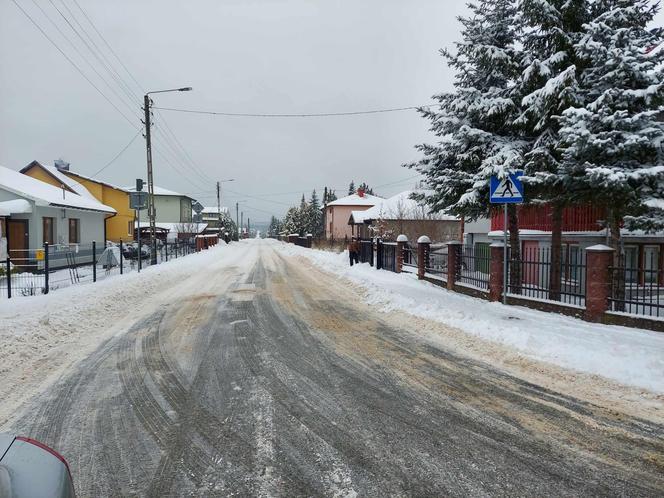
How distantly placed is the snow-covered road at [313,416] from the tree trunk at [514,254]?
3.41 m

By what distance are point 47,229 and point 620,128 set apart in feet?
85.2

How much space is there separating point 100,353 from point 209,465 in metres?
4.04

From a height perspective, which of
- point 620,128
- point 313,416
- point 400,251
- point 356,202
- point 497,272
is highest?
point 356,202

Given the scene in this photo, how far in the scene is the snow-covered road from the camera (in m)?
3.13

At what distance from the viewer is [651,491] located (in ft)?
9.86

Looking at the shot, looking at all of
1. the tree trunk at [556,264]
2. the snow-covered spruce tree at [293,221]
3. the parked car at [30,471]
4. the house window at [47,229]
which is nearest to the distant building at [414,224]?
the tree trunk at [556,264]

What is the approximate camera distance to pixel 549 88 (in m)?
8.74

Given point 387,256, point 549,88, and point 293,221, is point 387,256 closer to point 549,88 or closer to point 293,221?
point 549,88

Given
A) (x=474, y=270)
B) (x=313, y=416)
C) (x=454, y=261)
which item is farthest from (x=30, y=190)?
(x=313, y=416)

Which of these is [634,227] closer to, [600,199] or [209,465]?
[600,199]

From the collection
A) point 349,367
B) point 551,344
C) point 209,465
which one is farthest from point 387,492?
point 551,344

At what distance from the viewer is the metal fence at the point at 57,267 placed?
12.9 metres

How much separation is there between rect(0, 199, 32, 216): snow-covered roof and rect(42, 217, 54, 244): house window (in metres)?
1.46

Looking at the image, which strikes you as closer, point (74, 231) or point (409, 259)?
point (409, 259)
